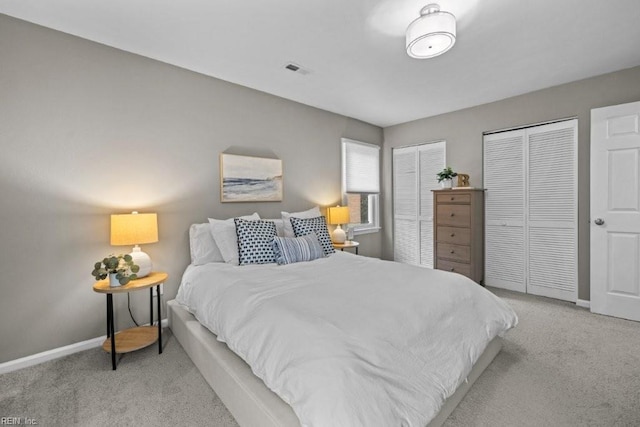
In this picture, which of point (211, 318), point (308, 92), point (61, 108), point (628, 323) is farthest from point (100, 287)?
point (628, 323)

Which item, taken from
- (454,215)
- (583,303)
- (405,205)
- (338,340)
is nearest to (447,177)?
(454,215)

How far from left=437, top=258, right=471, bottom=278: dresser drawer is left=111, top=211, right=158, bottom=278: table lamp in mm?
3560

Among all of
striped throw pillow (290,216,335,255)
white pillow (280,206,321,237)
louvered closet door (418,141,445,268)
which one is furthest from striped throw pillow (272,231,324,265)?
louvered closet door (418,141,445,268)

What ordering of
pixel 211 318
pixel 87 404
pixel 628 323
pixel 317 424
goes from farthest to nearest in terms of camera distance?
pixel 628 323 → pixel 211 318 → pixel 87 404 → pixel 317 424

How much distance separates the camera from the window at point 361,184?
4.66 m

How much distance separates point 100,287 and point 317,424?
200cm

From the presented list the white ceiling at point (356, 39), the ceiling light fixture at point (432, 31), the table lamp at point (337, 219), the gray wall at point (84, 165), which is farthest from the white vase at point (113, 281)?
the ceiling light fixture at point (432, 31)

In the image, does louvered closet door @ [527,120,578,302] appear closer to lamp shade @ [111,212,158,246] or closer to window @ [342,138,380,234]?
window @ [342,138,380,234]

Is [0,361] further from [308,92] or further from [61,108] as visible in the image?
[308,92]

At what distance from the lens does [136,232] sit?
235cm

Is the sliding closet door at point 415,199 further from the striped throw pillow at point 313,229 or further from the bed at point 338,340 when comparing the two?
the bed at point 338,340

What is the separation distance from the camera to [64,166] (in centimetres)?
233

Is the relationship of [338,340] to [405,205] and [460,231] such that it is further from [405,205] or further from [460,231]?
[405,205]

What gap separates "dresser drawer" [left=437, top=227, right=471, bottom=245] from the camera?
3848 mm
